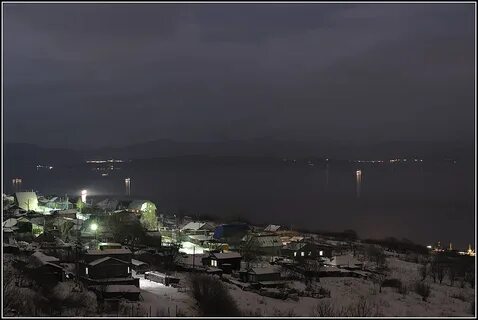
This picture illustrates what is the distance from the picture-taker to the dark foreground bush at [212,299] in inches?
343

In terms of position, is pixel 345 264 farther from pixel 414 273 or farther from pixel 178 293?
pixel 178 293

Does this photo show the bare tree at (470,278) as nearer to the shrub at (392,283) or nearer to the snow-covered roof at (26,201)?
the shrub at (392,283)

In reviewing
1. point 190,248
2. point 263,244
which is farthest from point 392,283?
point 190,248

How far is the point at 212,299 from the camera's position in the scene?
9102mm

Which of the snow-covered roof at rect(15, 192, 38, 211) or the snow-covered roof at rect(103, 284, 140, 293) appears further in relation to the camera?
the snow-covered roof at rect(15, 192, 38, 211)

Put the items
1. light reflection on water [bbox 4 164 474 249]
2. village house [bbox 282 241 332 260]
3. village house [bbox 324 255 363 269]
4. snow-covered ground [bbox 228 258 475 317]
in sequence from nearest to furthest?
snow-covered ground [bbox 228 258 475 317]
village house [bbox 324 255 363 269]
village house [bbox 282 241 332 260]
light reflection on water [bbox 4 164 474 249]

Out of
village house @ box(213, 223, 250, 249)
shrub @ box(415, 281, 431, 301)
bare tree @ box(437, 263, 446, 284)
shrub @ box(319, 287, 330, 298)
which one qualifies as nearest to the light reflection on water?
bare tree @ box(437, 263, 446, 284)

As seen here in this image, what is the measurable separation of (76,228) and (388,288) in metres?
11.1

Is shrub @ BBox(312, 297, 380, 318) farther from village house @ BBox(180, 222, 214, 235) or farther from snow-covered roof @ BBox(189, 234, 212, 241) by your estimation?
village house @ BBox(180, 222, 214, 235)

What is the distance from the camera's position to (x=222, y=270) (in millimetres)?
13906

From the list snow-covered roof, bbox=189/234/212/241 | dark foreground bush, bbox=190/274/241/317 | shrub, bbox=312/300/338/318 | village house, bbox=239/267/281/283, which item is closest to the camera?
dark foreground bush, bbox=190/274/241/317

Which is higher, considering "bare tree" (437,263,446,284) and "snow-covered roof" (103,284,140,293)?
"snow-covered roof" (103,284,140,293)

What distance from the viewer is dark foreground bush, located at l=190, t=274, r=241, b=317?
871cm

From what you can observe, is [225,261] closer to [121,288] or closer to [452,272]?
[121,288]
